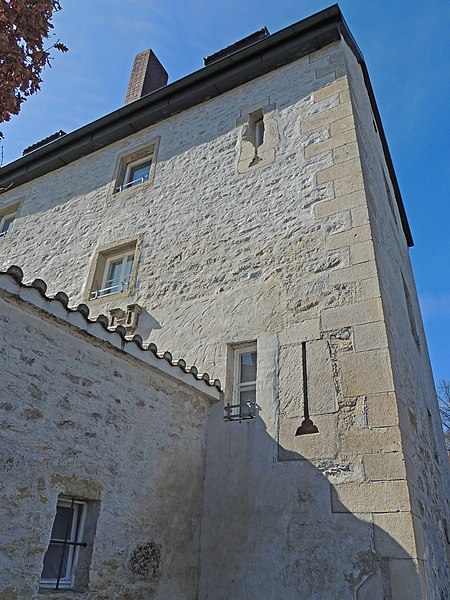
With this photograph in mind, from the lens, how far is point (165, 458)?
408cm

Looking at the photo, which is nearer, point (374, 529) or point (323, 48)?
point (374, 529)

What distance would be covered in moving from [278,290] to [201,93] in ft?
13.3

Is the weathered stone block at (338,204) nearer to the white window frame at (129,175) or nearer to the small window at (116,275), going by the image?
the small window at (116,275)

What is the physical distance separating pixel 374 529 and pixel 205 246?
3608mm

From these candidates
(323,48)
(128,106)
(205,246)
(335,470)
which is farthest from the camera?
(128,106)

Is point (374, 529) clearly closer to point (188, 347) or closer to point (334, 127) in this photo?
point (188, 347)

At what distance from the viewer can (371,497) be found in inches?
144

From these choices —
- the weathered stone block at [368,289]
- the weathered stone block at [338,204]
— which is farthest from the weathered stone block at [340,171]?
the weathered stone block at [368,289]

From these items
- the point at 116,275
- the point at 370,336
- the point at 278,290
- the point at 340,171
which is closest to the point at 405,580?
the point at 370,336

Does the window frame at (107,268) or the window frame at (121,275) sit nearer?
the window frame at (107,268)

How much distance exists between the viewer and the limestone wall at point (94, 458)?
2.94 meters

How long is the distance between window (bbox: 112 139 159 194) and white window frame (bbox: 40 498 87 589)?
17.2 ft

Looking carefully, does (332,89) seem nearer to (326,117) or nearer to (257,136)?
(326,117)

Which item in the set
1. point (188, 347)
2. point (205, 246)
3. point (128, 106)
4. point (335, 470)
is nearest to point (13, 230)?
point (128, 106)
